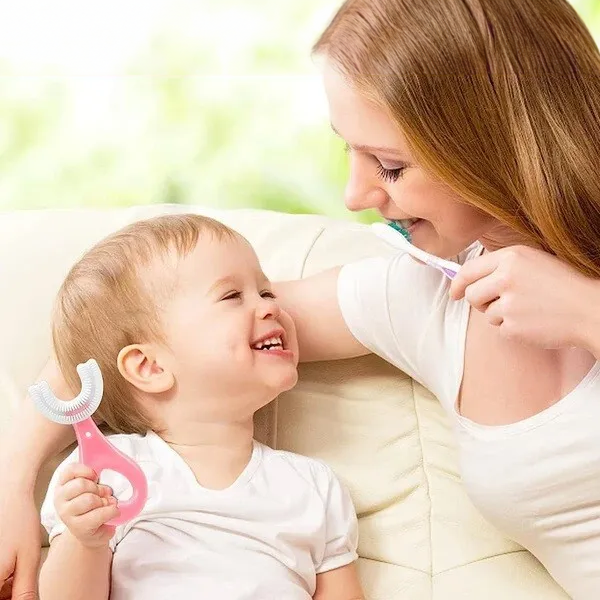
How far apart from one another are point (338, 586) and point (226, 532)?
16 cm

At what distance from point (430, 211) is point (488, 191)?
7 centimetres

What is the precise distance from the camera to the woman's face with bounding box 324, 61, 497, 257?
984mm

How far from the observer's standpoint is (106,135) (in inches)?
75.3

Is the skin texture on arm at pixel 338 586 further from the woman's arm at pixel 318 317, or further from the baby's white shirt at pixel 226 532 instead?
the woman's arm at pixel 318 317

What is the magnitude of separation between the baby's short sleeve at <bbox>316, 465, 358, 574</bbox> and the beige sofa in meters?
0.05

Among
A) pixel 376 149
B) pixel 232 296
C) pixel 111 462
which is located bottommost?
pixel 111 462

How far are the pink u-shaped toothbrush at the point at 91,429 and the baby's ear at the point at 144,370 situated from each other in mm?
147

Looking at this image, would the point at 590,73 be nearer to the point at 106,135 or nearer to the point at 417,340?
the point at 417,340

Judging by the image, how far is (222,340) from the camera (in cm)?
113

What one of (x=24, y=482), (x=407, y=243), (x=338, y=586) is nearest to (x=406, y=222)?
(x=407, y=243)

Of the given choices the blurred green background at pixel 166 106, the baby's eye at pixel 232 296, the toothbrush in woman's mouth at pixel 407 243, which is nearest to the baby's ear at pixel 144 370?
the baby's eye at pixel 232 296

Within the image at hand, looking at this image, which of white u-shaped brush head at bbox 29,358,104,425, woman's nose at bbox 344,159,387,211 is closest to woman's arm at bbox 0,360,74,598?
white u-shaped brush head at bbox 29,358,104,425

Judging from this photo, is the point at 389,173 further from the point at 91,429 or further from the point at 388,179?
the point at 91,429

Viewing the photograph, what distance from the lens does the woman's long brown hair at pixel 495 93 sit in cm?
93
